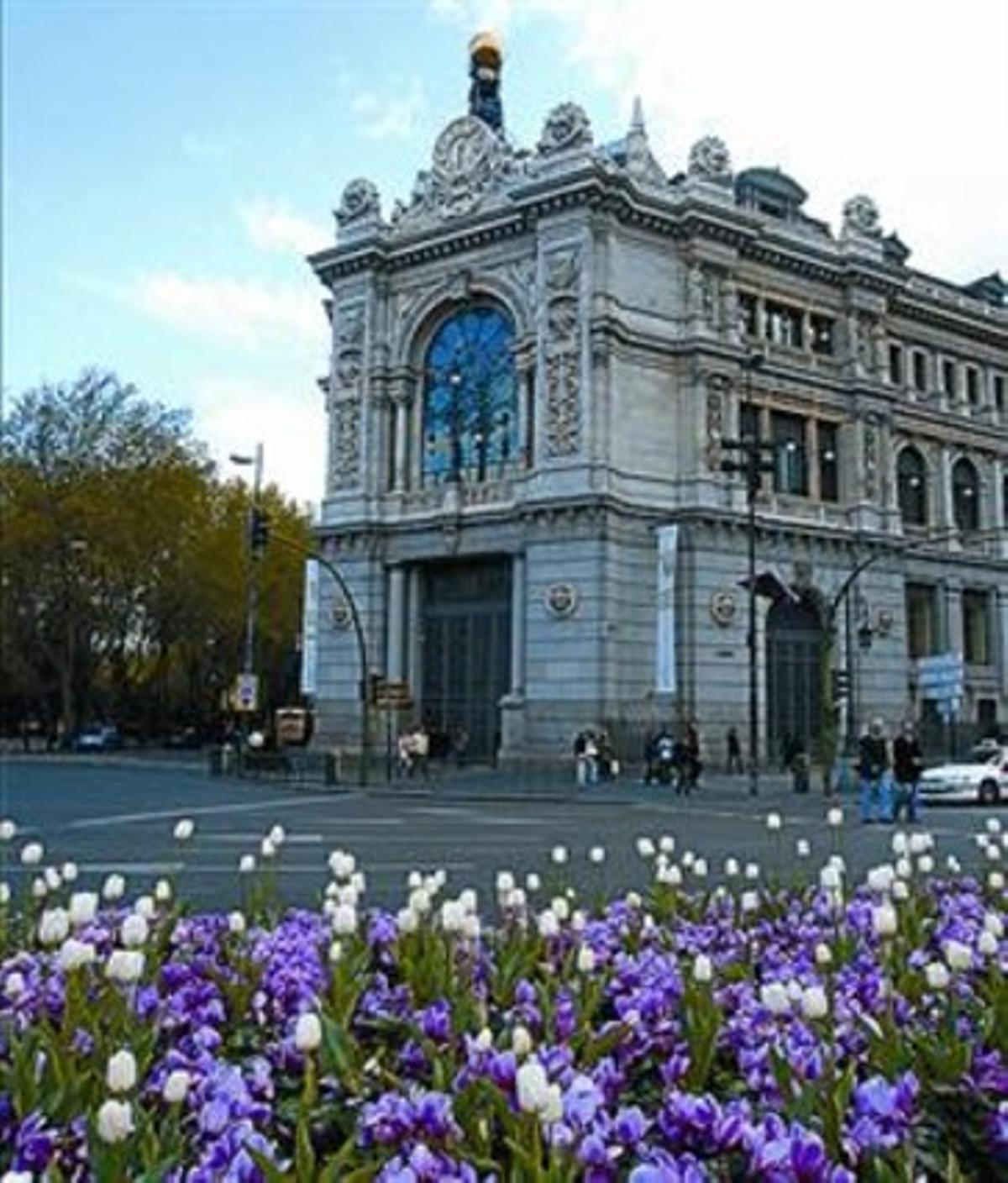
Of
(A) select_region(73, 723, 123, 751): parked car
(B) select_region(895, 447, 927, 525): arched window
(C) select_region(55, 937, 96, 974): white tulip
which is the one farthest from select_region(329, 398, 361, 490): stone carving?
(C) select_region(55, 937, 96, 974): white tulip

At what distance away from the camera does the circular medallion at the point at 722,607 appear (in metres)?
43.5

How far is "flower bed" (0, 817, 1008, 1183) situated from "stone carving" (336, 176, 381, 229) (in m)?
47.8

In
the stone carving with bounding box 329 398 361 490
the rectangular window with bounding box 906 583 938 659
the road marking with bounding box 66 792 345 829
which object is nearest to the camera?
the road marking with bounding box 66 792 345 829

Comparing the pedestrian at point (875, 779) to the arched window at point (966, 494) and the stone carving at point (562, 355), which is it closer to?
the stone carving at point (562, 355)

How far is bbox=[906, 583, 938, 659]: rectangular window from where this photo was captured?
53.8 meters

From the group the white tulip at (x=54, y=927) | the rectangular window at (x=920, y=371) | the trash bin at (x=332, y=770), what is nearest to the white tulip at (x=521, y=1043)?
the white tulip at (x=54, y=927)

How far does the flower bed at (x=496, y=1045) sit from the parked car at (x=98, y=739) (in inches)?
2573

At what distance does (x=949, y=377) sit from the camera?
5784cm

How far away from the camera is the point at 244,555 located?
64562mm

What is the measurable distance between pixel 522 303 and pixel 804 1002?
4387cm

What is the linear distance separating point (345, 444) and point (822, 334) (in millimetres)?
19359

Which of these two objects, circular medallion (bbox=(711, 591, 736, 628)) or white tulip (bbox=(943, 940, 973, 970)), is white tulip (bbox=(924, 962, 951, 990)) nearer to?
white tulip (bbox=(943, 940, 973, 970))

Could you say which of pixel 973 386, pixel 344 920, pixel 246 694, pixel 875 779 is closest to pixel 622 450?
pixel 246 694

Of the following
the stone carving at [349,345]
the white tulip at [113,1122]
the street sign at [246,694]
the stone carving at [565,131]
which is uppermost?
the stone carving at [565,131]
